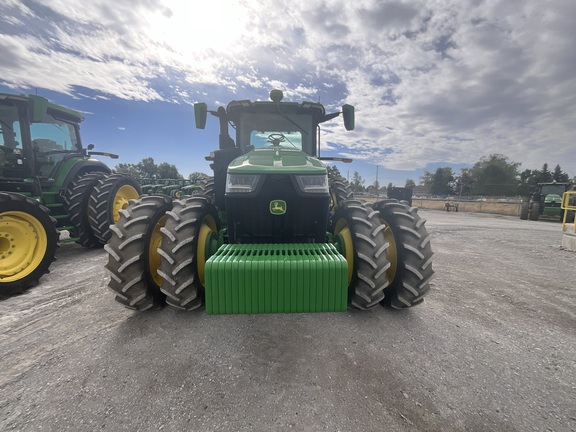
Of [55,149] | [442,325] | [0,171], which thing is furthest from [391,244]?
[55,149]

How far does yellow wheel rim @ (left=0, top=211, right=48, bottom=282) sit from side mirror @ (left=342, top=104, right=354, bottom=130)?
5385 millimetres

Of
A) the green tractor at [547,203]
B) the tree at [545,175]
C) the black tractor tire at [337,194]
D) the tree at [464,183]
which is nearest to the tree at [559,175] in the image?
the tree at [545,175]

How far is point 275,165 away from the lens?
291 centimetres

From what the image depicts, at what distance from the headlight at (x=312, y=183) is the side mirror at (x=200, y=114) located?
2.16 meters

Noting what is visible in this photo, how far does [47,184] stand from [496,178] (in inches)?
3999

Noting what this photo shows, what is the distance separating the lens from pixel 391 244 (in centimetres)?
303

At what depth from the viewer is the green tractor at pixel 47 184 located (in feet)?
12.6

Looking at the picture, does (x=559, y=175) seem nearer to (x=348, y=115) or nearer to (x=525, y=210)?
(x=525, y=210)

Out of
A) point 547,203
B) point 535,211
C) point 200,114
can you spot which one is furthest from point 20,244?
point 547,203

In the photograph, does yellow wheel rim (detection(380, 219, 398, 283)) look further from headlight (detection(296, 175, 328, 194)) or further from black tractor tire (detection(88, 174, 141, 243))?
black tractor tire (detection(88, 174, 141, 243))

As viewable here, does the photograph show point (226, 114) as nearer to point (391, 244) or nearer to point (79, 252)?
point (391, 244)

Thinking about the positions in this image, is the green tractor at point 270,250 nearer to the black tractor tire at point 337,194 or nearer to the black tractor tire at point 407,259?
the black tractor tire at point 407,259

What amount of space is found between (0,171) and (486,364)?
29.2 ft

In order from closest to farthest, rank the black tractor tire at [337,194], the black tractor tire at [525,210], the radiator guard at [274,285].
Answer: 1. the radiator guard at [274,285]
2. the black tractor tire at [337,194]
3. the black tractor tire at [525,210]
